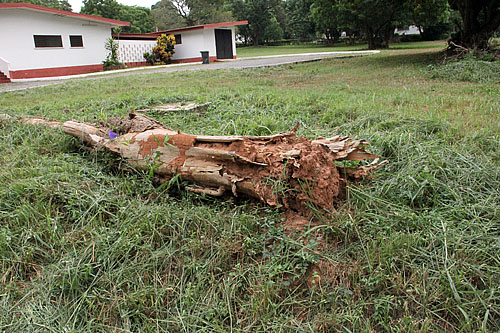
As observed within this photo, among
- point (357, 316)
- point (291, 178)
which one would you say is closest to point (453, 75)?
point (291, 178)

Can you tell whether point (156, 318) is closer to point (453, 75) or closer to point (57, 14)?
point (453, 75)

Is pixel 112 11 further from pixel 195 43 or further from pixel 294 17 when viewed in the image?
pixel 294 17

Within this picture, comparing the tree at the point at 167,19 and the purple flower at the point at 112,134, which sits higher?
the tree at the point at 167,19

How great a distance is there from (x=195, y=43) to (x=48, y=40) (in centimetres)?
939

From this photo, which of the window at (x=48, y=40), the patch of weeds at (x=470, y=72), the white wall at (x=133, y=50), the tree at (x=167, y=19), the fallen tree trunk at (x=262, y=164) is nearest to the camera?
the fallen tree trunk at (x=262, y=164)

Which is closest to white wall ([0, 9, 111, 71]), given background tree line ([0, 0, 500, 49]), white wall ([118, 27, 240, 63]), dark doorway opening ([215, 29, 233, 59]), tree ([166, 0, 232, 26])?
white wall ([118, 27, 240, 63])

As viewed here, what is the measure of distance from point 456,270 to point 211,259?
135cm

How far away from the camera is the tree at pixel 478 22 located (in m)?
11.0

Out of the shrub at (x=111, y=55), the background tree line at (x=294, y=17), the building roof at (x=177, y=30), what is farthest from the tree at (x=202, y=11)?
the shrub at (x=111, y=55)

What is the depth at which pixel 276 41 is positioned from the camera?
50938 millimetres

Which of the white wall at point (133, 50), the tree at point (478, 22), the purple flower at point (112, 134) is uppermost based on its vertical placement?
the white wall at point (133, 50)

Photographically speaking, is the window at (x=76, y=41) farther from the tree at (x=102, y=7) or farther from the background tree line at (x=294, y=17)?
the tree at (x=102, y=7)

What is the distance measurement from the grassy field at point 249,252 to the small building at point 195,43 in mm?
20450

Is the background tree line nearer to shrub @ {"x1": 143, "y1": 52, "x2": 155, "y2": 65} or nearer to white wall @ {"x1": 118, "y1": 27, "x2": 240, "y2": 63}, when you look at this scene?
white wall @ {"x1": 118, "y1": 27, "x2": 240, "y2": 63}
